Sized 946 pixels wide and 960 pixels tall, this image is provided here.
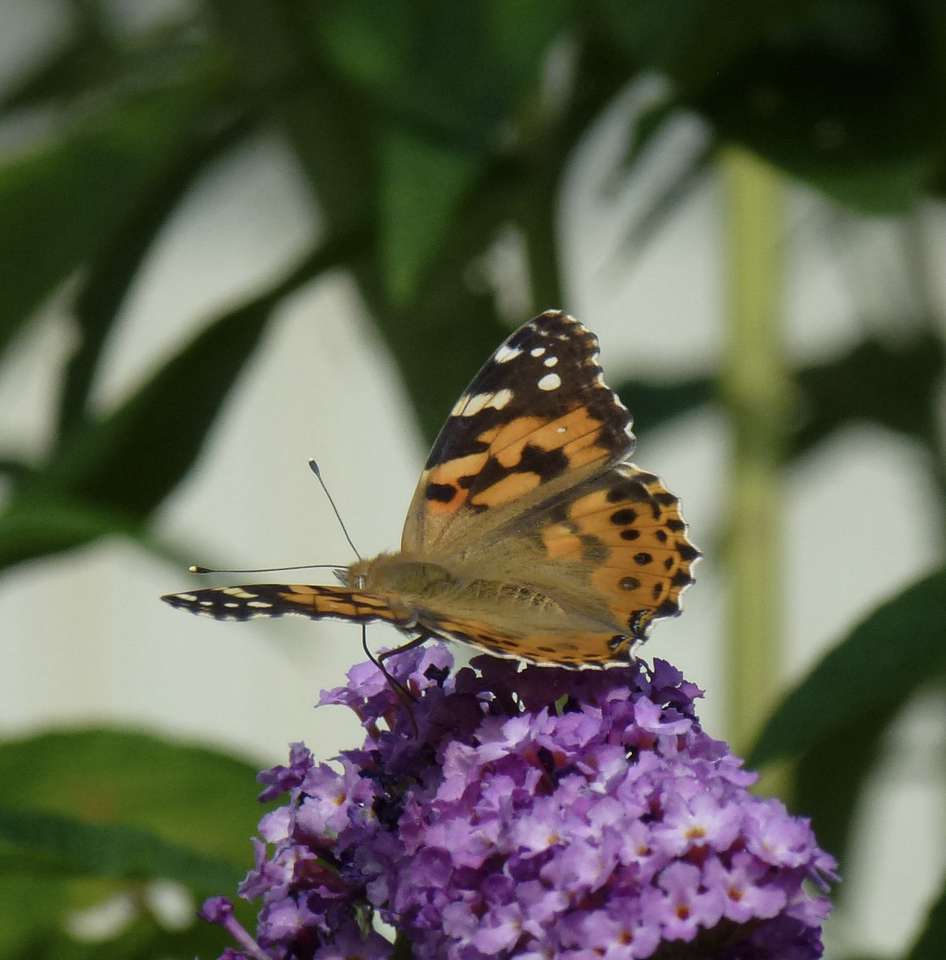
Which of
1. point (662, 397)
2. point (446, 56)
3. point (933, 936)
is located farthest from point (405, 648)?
point (662, 397)

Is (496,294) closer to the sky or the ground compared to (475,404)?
closer to the sky

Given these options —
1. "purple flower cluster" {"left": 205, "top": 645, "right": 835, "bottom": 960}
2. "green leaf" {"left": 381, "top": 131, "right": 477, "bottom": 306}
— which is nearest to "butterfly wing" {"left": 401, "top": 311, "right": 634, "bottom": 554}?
"green leaf" {"left": 381, "top": 131, "right": 477, "bottom": 306}

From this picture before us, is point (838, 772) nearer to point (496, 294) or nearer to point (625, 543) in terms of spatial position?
point (496, 294)

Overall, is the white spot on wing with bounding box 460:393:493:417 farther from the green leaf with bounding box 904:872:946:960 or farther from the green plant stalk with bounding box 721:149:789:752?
the green plant stalk with bounding box 721:149:789:752

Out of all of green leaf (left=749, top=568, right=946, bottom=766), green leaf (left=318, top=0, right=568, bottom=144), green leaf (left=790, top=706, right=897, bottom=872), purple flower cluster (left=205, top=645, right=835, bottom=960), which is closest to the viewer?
purple flower cluster (left=205, top=645, right=835, bottom=960)

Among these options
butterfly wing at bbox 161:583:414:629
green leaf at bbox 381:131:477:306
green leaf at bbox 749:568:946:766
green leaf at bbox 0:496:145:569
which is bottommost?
green leaf at bbox 749:568:946:766

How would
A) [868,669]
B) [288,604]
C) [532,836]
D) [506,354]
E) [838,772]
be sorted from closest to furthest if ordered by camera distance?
1. [532,836]
2. [288,604]
3. [868,669]
4. [506,354]
5. [838,772]

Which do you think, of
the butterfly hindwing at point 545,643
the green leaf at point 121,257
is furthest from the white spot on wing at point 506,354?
the green leaf at point 121,257

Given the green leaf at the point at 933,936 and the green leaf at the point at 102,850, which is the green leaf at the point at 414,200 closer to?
the green leaf at the point at 102,850

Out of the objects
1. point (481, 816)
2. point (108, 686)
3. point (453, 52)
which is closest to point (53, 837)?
point (481, 816)
